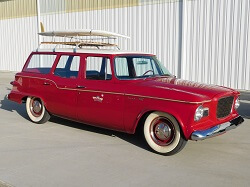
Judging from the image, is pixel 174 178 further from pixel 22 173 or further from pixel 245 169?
pixel 22 173

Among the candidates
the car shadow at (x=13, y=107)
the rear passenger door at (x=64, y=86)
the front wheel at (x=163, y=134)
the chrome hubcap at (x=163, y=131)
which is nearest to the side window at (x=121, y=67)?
the rear passenger door at (x=64, y=86)

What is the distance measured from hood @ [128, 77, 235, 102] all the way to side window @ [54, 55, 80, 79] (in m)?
1.53

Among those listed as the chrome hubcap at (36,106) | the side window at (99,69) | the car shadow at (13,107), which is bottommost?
the car shadow at (13,107)

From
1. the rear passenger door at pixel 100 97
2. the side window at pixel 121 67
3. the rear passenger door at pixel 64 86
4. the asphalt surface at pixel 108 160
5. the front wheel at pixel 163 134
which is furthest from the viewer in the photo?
the rear passenger door at pixel 64 86

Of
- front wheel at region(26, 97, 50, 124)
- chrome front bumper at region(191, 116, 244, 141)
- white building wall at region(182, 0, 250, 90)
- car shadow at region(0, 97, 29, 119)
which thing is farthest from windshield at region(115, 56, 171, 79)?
white building wall at region(182, 0, 250, 90)

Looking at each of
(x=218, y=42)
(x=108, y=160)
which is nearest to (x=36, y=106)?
(x=108, y=160)

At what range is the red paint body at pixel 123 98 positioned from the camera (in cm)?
440

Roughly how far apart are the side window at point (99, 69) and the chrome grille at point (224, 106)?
1.90 meters

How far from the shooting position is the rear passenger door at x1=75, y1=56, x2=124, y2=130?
16.8 feet

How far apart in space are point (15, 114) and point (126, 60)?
372 cm

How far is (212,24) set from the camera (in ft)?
33.2

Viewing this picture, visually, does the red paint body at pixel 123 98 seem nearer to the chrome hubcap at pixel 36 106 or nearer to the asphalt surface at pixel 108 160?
the chrome hubcap at pixel 36 106

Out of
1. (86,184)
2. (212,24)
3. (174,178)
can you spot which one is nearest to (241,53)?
(212,24)

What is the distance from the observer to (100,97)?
5312 mm
